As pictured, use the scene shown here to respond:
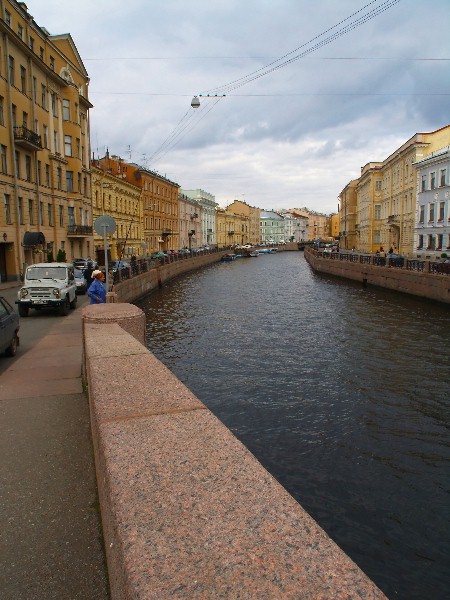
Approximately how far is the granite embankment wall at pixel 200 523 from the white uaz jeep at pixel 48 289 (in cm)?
1333

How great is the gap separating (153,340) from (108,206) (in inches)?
1451

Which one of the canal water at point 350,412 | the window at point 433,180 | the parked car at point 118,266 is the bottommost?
the canal water at point 350,412

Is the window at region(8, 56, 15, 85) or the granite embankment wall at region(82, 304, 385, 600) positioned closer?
the granite embankment wall at region(82, 304, 385, 600)

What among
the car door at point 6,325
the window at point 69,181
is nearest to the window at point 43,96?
the window at point 69,181

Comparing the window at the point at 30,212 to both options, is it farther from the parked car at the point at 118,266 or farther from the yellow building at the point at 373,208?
the yellow building at the point at 373,208

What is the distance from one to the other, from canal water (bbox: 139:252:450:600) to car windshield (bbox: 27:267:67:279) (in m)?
4.08

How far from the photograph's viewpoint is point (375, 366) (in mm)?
12703

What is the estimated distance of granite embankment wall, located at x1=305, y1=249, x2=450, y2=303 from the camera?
956 inches

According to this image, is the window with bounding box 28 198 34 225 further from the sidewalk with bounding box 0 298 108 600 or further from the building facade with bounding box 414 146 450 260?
the building facade with bounding box 414 146 450 260

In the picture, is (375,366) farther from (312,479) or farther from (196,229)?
(196,229)

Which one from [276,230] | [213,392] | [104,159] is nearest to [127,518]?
[213,392]

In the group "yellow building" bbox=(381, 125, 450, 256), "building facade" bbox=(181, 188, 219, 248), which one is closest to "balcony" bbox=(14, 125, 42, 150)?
"yellow building" bbox=(381, 125, 450, 256)

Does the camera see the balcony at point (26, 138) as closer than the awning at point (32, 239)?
No

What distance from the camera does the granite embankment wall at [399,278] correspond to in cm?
2428
